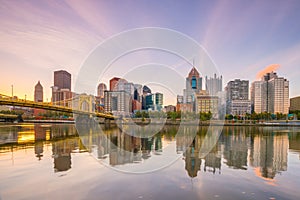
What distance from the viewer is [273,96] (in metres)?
132

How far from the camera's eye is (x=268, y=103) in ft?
448

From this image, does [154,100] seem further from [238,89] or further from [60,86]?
[238,89]

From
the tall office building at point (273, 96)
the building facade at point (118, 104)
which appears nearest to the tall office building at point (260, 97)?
the tall office building at point (273, 96)

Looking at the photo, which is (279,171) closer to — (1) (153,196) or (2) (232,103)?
(1) (153,196)

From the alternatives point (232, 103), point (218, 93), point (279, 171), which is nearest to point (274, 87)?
point (232, 103)

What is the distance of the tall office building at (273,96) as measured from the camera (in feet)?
422

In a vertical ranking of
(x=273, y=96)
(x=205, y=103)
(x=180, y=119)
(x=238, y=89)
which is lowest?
(x=180, y=119)

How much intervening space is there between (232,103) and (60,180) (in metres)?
138

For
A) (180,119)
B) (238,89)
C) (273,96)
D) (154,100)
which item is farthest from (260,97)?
(154,100)

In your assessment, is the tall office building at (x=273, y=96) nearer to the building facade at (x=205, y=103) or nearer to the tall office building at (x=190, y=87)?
the building facade at (x=205, y=103)

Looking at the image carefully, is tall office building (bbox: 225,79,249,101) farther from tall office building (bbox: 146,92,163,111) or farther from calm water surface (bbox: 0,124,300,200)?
calm water surface (bbox: 0,124,300,200)

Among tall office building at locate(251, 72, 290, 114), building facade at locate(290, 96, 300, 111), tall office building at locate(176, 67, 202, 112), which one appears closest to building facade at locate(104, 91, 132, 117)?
tall office building at locate(176, 67, 202, 112)

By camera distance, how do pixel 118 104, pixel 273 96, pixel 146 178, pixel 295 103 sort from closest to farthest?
1. pixel 146 178
2. pixel 118 104
3. pixel 273 96
4. pixel 295 103

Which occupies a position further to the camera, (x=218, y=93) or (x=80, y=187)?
(x=218, y=93)
